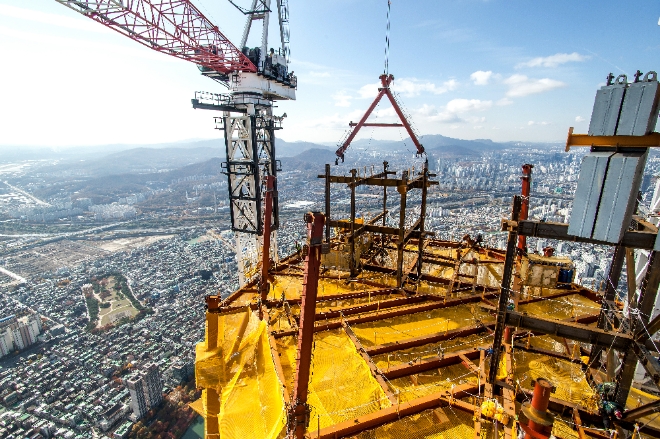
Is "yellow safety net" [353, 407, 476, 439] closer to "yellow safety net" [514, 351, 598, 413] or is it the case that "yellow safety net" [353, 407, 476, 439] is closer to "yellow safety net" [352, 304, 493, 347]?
"yellow safety net" [514, 351, 598, 413]

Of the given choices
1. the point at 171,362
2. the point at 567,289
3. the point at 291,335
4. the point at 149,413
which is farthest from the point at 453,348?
the point at 171,362

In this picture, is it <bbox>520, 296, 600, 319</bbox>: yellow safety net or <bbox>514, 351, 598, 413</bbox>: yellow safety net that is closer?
<bbox>514, 351, 598, 413</bbox>: yellow safety net

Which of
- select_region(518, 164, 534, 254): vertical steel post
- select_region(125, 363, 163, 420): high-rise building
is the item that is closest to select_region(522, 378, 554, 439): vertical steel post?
select_region(518, 164, 534, 254): vertical steel post

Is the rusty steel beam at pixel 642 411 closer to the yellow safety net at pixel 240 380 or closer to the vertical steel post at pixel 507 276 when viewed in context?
the vertical steel post at pixel 507 276

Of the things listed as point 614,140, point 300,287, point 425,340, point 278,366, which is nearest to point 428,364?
point 425,340

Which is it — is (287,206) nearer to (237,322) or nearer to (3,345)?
(3,345)

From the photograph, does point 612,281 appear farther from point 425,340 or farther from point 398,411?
point 398,411

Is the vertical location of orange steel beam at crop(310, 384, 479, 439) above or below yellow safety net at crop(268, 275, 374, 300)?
above
